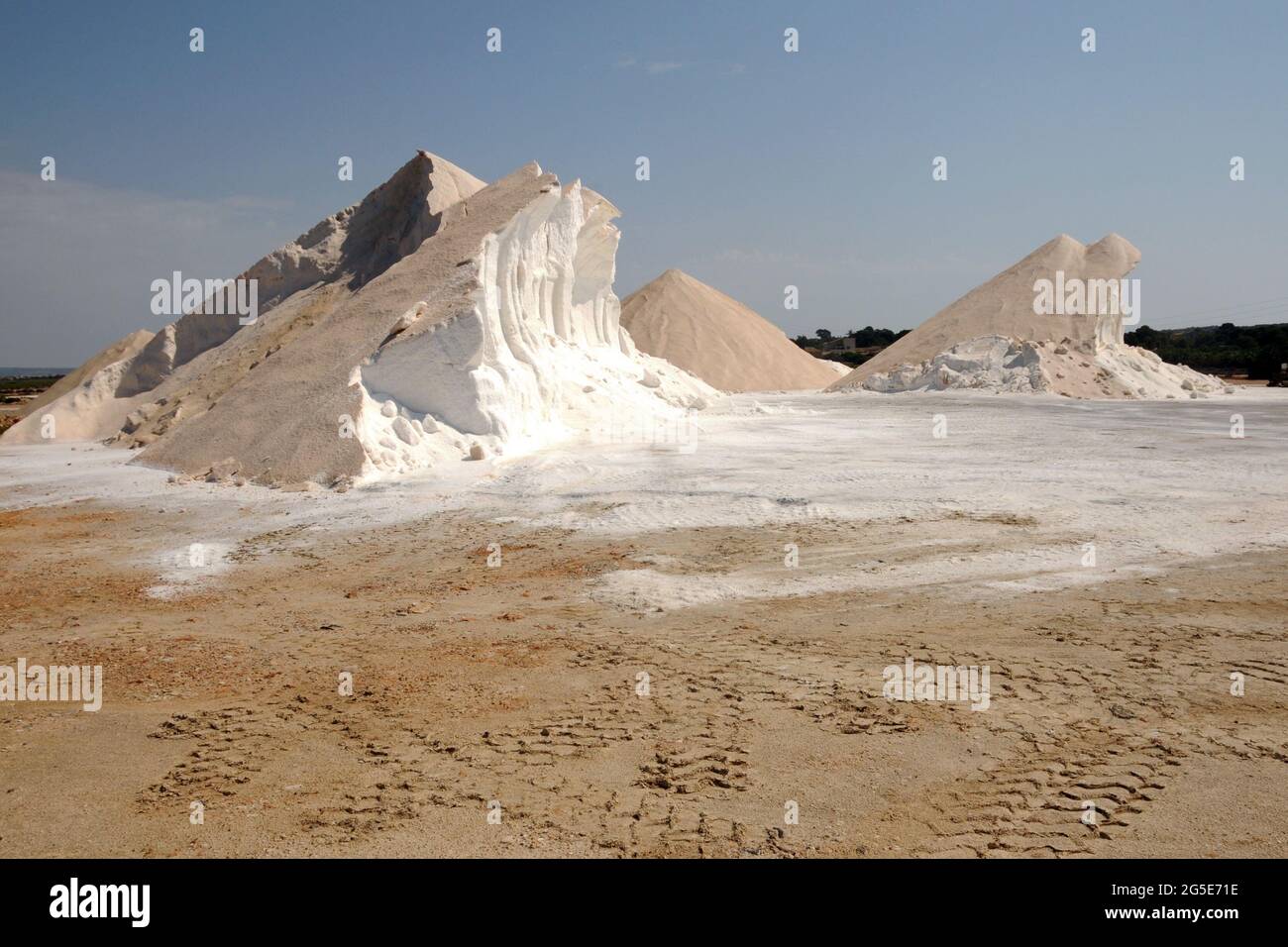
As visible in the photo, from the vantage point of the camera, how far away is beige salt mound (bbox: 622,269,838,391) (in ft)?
113

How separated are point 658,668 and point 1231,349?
5198 cm

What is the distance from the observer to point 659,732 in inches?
157

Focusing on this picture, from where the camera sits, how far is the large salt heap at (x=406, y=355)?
11.7 meters

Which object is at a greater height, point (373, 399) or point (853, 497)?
point (373, 399)

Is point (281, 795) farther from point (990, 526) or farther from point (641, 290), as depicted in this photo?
point (641, 290)

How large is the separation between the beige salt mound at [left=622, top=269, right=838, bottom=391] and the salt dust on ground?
1896 centimetres

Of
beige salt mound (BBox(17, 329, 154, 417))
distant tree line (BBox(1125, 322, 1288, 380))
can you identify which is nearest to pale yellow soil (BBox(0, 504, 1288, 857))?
beige salt mound (BBox(17, 329, 154, 417))

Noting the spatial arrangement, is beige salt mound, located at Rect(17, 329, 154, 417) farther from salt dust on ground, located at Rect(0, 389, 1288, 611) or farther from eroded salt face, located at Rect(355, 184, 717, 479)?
eroded salt face, located at Rect(355, 184, 717, 479)

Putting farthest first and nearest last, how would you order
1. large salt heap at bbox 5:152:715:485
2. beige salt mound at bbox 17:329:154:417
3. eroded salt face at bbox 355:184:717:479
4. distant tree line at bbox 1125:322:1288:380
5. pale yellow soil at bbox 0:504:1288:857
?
1. distant tree line at bbox 1125:322:1288:380
2. beige salt mound at bbox 17:329:154:417
3. eroded salt face at bbox 355:184:717:479
4. large salt heap at bbox 5:152:715:485
5. pale yellow soil at bbox 0:504:1288:857

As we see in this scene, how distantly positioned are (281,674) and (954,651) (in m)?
3.53

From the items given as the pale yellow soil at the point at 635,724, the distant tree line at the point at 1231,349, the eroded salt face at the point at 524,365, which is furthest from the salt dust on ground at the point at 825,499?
the distant tree line at the point at 1231,349

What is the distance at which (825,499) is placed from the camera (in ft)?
29.5
